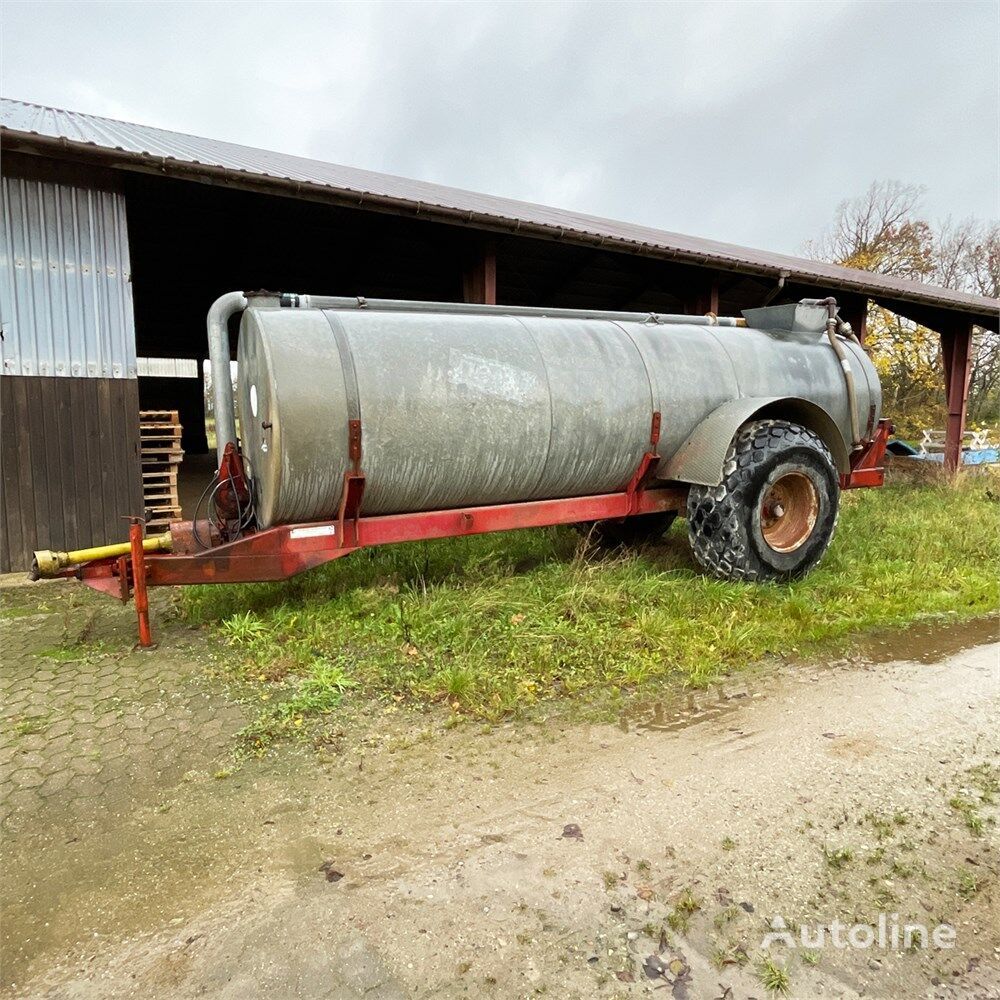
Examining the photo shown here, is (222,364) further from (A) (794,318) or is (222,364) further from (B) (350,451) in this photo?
(A) (794,318)

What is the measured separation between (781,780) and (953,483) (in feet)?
32.3

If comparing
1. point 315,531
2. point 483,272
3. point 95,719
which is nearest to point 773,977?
point 95,719

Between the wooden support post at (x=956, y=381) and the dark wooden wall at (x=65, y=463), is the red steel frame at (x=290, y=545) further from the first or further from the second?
the wooden support post at (x=956, y=381)

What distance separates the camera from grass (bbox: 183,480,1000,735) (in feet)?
11.5

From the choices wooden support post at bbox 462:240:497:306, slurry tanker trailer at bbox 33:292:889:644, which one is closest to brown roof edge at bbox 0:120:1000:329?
wooden support post at bbox 462:240:497:306

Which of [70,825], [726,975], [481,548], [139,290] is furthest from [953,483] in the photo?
[139,290]

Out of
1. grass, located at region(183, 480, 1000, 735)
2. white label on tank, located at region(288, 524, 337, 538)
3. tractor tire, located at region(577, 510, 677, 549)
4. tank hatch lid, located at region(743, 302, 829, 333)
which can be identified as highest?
tank hatch lid, located at region(743, 302, 829, 333)

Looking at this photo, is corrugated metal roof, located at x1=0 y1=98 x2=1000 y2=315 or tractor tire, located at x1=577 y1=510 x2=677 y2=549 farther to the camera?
tractor tire, located at x1=577 y1=510 x2=677 y2=549

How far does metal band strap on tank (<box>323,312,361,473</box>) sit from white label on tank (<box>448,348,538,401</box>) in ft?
2.06

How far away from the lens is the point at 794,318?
583cm

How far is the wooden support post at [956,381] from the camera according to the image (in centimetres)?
1245
